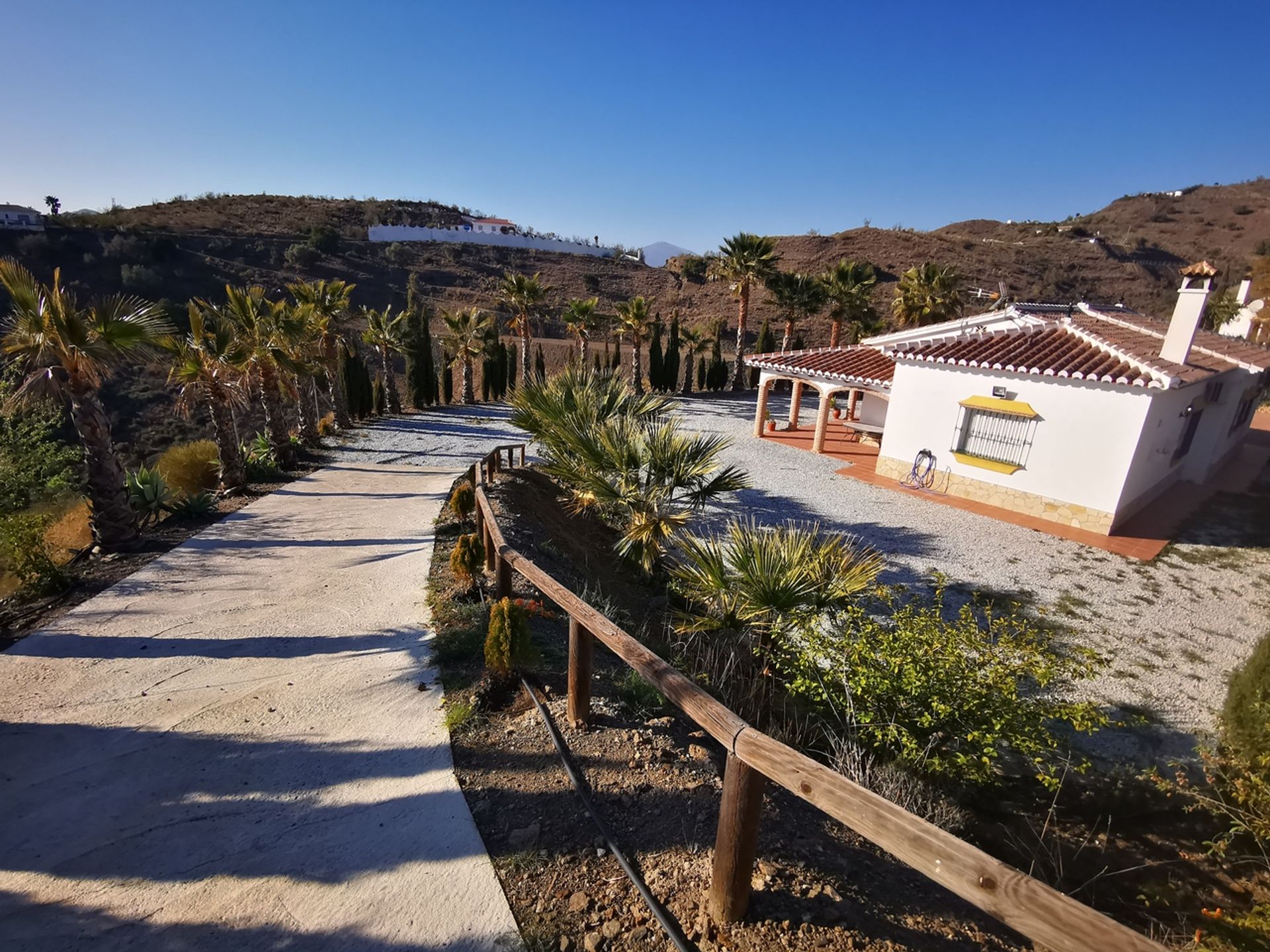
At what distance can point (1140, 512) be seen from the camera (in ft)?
45.9

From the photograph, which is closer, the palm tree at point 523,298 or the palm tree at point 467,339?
the palm tree at point 467,339

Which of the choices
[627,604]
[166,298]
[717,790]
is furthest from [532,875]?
[166,298]

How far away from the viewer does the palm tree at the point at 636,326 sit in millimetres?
29188

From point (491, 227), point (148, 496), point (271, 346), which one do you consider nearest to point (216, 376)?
point (271, 346)

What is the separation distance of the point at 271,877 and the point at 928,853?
11.3 ft

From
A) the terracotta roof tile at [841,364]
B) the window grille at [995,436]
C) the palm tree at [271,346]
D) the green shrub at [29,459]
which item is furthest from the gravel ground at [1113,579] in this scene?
the green shrub at [29,459]

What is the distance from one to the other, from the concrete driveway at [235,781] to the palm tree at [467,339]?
20.5 metres

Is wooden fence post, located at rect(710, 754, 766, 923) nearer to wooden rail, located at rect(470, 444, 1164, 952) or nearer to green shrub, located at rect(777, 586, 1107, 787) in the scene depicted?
wooden rail, located at rect(470, 444, 1164, 952)

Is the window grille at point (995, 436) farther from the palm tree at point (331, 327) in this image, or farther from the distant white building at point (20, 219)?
the distant white building at point (20, 219)

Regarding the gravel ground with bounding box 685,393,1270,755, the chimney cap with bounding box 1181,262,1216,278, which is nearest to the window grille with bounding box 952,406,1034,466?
the gravel ground with bounding box 685,393,1270,755

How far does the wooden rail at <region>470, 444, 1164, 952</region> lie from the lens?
5.90 feet

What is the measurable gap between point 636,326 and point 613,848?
91.6 ft

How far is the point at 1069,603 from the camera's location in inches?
374

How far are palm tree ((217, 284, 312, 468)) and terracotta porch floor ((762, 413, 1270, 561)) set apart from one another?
14.5 m
